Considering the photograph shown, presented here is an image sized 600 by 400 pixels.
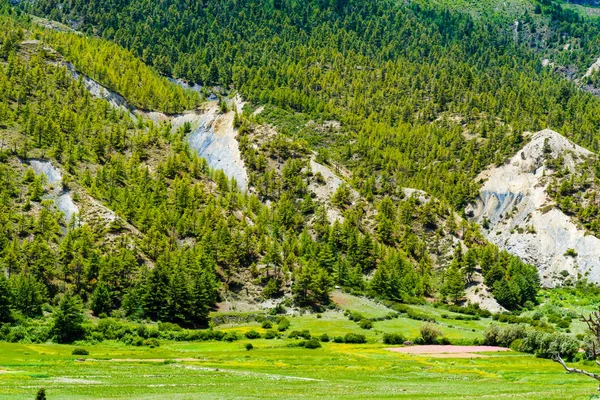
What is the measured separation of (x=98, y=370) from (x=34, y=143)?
14186cm

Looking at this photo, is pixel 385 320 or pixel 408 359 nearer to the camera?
pixel 408 359

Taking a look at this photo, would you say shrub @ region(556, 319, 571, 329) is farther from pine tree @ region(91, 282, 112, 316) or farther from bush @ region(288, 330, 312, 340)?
pine tree @ region(91, 282, 112, 316)

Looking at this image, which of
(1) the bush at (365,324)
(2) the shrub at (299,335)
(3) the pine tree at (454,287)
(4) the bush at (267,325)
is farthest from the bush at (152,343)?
(3) the pine tree at (454,287)

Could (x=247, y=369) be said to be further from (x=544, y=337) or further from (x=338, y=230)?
(x=338, y=230)

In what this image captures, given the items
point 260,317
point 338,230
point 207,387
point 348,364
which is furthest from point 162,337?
point 338,230

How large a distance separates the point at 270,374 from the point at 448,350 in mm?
41077

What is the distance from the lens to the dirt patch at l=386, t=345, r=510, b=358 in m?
95.5

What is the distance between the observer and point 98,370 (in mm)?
69688

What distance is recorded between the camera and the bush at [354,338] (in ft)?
388

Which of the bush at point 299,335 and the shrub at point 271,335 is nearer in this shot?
the shrub at point 271,335

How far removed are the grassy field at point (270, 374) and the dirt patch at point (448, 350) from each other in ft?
10.1

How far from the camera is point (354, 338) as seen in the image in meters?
118

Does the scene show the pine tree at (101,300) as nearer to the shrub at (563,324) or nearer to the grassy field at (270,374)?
the grassy field at (270,374)

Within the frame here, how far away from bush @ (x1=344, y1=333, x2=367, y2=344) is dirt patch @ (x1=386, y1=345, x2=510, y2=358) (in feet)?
40.9
